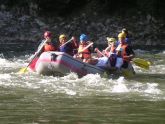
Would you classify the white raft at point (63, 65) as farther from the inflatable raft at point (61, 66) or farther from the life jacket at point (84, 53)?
the life jacket at point (84, 53)

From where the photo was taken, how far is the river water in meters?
8.23

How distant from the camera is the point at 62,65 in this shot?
543 inches

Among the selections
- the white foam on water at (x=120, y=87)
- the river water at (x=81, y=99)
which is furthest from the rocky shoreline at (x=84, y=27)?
the white foam on water at (x=120, y=87)

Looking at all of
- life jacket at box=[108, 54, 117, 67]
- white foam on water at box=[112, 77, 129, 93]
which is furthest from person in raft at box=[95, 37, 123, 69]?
white foam on water at box=[112, 77, 129, 93]

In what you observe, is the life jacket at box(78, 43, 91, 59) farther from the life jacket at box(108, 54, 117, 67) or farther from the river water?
the river water

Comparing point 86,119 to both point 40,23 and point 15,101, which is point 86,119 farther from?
point 40,23

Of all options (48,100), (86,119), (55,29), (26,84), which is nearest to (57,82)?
(26,84)

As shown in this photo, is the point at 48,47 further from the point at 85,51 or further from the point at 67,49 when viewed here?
the point at 85,51

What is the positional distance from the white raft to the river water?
20 cm

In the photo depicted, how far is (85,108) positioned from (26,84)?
3407 mm

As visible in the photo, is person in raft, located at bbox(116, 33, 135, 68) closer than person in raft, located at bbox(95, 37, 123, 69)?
No

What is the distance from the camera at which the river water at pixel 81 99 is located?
324 inches

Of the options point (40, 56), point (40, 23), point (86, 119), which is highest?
point (40, 23)

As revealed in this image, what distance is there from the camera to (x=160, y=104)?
30.9ft
